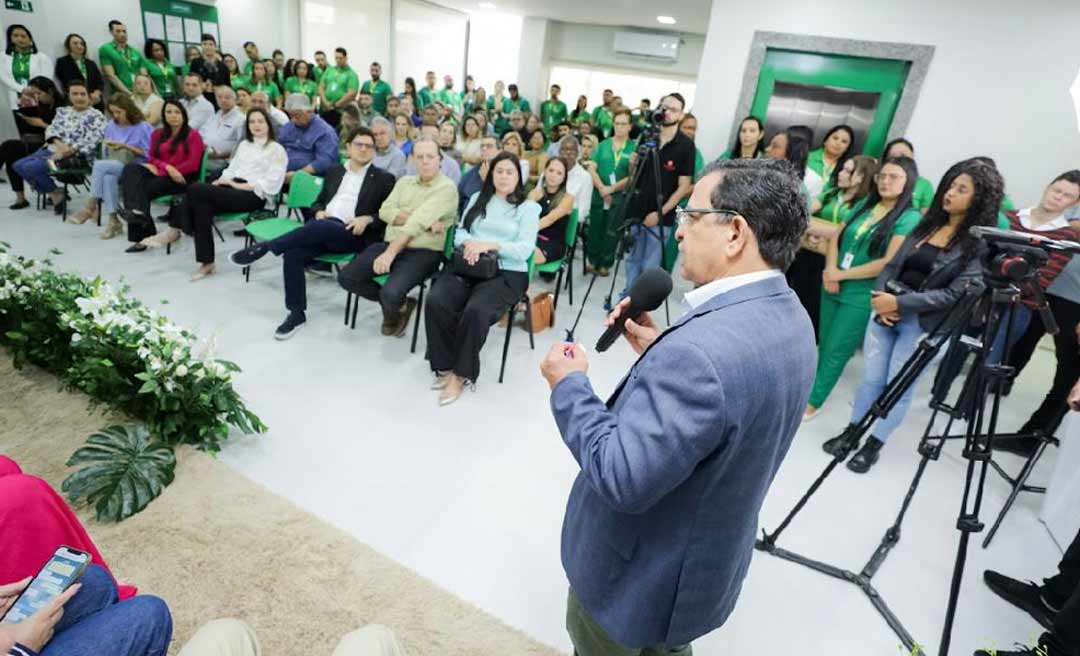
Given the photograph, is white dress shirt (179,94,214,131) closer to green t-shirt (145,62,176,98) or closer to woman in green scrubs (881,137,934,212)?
green t-shirt (145,62,176,98)

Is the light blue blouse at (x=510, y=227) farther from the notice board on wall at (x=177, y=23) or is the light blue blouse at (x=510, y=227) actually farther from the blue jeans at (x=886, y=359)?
the notice board on wall at (x=177, y=23)

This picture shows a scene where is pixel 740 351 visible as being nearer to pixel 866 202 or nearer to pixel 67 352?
pixel 866 202

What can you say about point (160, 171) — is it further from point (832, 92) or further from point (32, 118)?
point (832, 92)

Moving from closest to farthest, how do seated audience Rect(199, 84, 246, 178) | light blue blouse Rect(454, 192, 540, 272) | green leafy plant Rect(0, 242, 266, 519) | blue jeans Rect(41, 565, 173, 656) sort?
blue jeans Rect(41, 565, 173, 656) < green leafy plant Rect(0, 242, 266, 519) < light blue blouse Rect(454, 192, 540, 272) < seated audience Rect(199, 84, 246, 178)

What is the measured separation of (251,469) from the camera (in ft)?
7.54

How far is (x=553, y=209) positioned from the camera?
3967 mm

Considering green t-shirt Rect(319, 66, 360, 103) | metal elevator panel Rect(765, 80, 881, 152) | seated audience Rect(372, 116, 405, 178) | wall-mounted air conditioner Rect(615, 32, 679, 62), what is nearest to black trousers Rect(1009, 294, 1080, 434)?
Answer: metal elevator panel Rect(765, 80, 881, 152)

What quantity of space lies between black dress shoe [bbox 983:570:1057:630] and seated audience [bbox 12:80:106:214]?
6.92 meters

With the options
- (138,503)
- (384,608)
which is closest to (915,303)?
(384,608)

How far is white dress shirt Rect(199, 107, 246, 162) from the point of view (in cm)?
521

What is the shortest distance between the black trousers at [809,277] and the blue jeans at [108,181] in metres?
5.47

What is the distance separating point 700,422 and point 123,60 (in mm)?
9660

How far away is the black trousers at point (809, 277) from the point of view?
3.68 metres

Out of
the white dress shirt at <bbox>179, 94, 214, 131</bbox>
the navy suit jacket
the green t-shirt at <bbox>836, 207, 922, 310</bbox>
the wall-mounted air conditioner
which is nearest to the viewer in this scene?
the navy suit jacket
